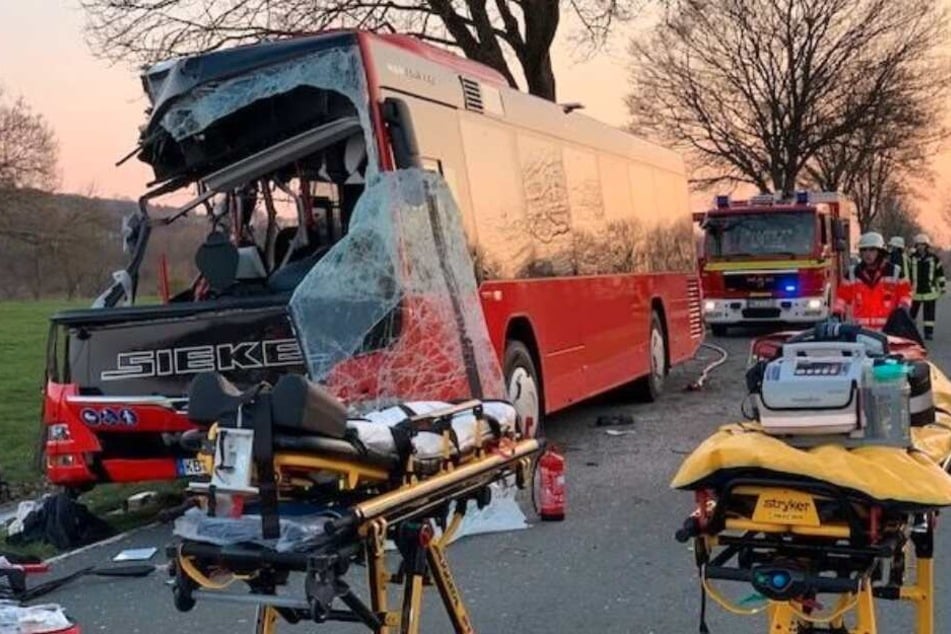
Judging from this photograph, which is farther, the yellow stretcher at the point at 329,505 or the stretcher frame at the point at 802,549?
the stretcher frame at the point at 802,549

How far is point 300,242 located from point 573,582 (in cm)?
385

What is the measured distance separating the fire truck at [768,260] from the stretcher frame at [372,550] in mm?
20508

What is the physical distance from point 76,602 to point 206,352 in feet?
6.38

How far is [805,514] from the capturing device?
363cm

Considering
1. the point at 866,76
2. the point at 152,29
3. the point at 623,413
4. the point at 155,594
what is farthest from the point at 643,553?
the point at 866,76

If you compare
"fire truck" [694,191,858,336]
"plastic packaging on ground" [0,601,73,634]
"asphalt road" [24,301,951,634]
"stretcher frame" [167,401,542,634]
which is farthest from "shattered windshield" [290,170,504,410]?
"fire truck" [694,191,858,336]

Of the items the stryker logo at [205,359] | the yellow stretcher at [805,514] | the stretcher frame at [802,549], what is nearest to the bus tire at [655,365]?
the stryker logo at [205,359]

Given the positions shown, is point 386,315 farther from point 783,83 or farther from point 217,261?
point 783,83

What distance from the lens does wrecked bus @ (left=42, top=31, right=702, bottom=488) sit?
7.65m

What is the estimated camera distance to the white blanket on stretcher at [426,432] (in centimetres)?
383

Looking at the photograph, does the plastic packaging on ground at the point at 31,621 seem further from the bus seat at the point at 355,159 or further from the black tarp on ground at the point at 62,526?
the bus seat at the point at 355,159

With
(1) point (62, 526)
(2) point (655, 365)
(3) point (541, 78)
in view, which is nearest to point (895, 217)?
(3) point (541, 78)

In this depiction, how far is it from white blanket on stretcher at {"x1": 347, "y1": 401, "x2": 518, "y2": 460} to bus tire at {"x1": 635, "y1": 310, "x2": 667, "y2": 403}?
10.1 m

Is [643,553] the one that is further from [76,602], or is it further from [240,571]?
[240,571]
